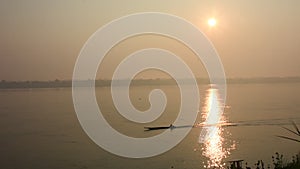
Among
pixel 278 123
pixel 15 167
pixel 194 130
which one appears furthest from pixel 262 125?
pixel 15 167

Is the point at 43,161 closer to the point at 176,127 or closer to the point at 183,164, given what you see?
the point at 183,164

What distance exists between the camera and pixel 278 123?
Result: 6203 centimetres

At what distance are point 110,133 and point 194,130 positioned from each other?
40.8 ft

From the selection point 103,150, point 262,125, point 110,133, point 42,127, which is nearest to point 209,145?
point 103,150

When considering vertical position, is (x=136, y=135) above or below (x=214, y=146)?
below

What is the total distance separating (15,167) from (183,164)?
1431cm

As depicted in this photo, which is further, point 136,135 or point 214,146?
point 136,135

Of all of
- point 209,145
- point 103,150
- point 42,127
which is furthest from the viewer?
point 42,127

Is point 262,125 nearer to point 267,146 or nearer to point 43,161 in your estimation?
point 267,146

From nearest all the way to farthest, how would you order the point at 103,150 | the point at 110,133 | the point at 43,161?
the point at 43,161, the point at 103,150, the point at 110,133

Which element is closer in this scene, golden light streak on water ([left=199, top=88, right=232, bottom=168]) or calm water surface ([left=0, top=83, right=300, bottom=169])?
calm water surface ([left=0, top=83, right=300, bottom=169])

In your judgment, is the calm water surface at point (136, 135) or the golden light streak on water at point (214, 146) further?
the golden light streak on water at point (214, 146)

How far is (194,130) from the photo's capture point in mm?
57625

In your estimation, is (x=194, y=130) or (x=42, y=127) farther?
(x=42, y=127)
